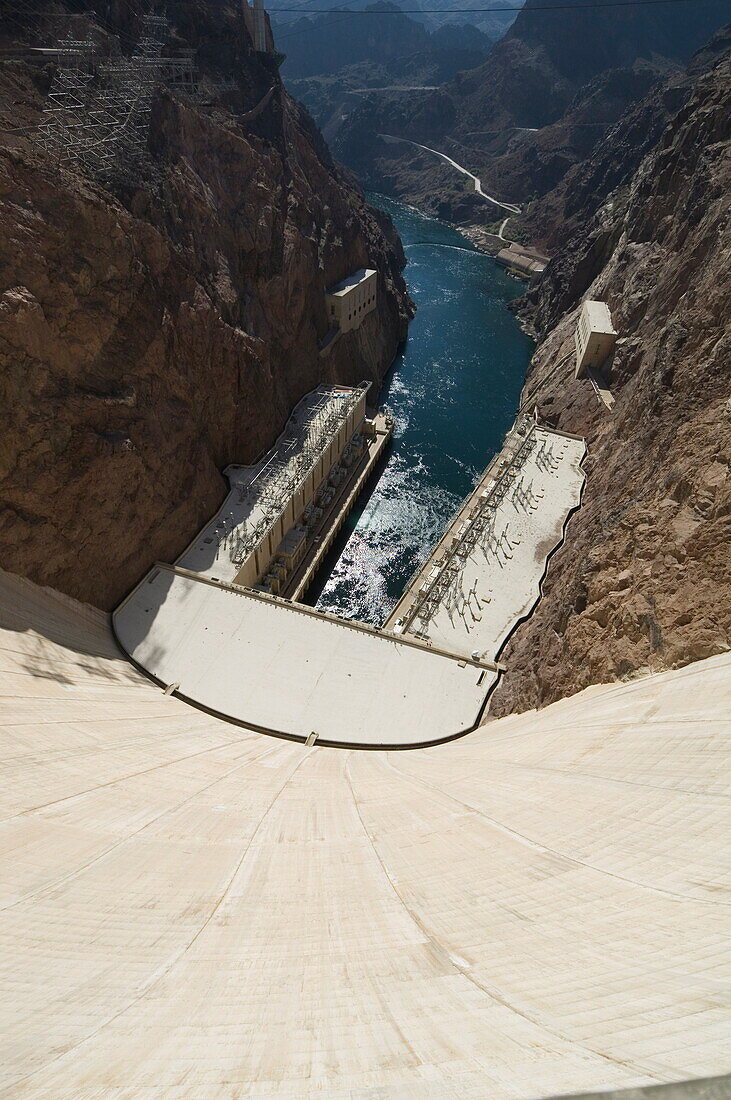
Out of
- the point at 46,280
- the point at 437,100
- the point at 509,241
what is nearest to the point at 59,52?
the point at 46,280

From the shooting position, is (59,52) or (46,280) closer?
(46,280)

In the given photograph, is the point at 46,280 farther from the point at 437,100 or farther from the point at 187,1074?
the point at 437,100

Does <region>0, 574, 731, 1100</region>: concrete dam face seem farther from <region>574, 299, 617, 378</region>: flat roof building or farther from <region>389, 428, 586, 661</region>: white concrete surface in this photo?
<region>574, 299, 617, 378</region>: flat roof building

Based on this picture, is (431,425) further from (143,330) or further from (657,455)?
(657,455)

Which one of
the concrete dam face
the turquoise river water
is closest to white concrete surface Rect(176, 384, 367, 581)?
the turquoise river water

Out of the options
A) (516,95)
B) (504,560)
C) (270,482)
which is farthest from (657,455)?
(516,95)

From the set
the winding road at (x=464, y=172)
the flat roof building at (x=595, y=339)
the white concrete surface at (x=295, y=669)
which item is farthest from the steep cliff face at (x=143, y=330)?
the winding road at (x=464, y=172)
